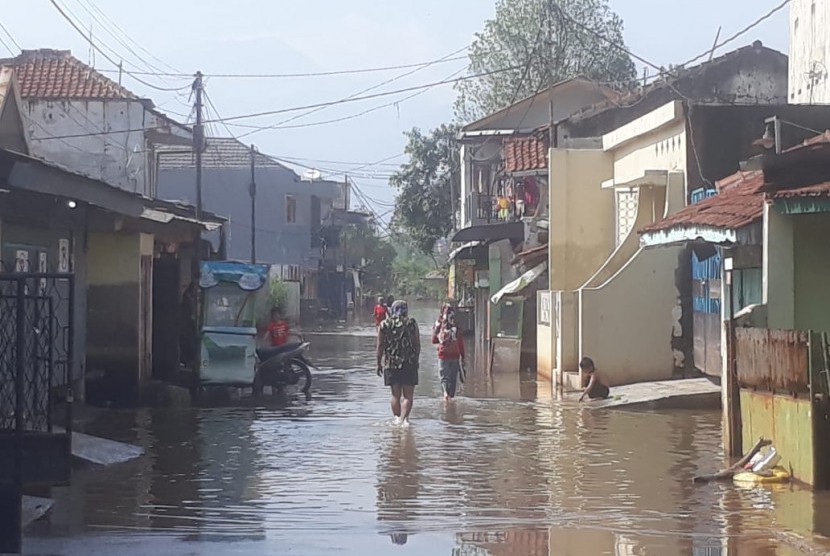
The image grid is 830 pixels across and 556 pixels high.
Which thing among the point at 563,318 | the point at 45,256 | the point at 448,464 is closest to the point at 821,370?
the point at 448,464

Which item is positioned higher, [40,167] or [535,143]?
[535,143]

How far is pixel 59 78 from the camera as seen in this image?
39.7 meters

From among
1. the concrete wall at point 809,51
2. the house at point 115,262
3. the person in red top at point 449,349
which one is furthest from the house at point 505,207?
the person in red top at point 449,349

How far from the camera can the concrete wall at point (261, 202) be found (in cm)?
5903

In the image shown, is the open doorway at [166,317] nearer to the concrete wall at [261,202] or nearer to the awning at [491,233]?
the awning at [491,233]

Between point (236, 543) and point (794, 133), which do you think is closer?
point (236, 543)

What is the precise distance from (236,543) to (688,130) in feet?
48.2

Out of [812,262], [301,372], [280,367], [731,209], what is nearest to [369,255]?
[301,372]

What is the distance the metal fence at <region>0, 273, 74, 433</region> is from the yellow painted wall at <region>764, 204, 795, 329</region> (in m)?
7.55

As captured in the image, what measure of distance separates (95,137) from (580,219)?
17942 millimetres

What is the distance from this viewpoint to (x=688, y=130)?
21.9 metres

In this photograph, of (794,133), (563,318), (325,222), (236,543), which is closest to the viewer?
(236,543)

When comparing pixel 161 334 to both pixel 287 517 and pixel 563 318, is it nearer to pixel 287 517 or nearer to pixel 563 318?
pixel 563 318

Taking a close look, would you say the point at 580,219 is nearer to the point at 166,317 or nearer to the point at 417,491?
the point at 166,317
